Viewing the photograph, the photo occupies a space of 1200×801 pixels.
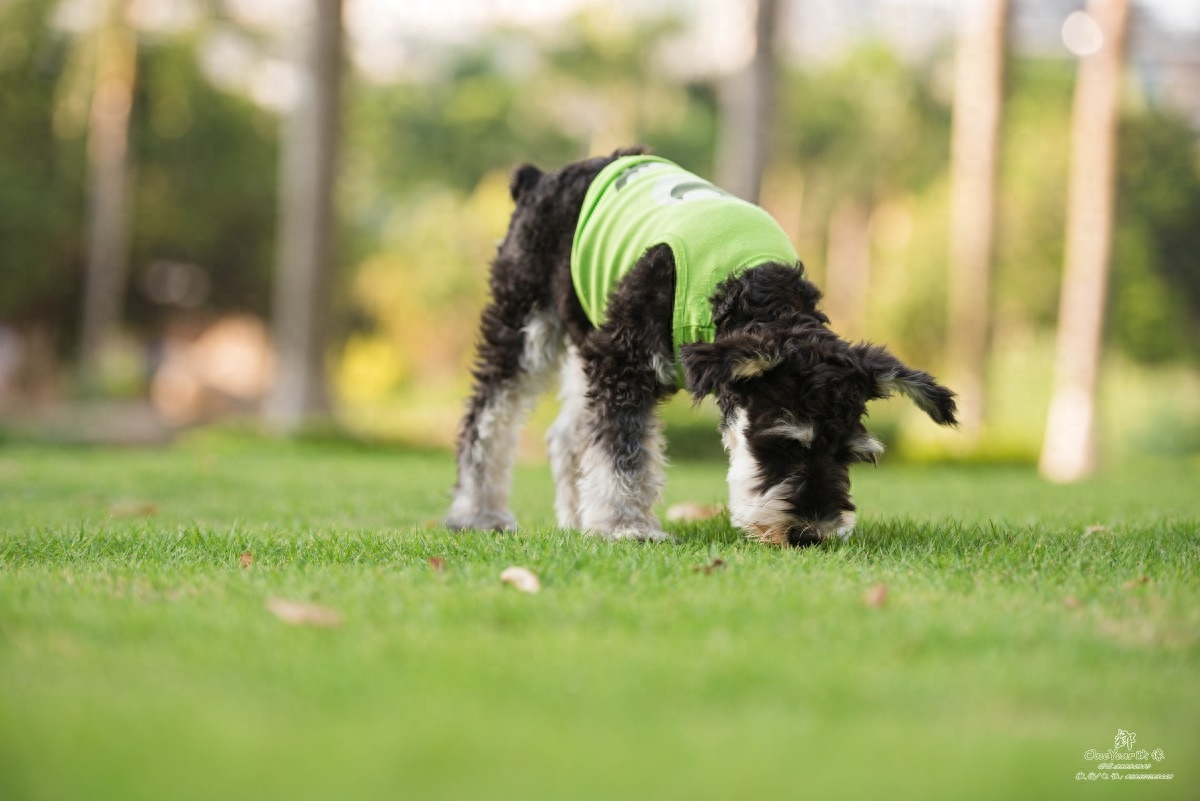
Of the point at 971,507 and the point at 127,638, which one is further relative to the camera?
the point at 971,507

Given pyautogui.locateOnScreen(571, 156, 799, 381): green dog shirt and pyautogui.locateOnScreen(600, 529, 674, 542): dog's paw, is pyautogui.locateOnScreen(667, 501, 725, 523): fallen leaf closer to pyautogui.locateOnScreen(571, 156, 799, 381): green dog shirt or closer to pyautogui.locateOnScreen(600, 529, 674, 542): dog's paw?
pyautogui.locateOnScreen(600, 529, 674, 542): dog's paw

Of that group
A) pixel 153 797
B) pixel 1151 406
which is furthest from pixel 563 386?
pixel 1151 406

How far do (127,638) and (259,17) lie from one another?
105ft

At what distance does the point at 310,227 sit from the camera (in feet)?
57.6

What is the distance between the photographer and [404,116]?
5181 cm

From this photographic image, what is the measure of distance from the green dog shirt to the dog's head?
15.4 inches

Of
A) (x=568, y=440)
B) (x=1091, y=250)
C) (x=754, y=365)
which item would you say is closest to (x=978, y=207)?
(x=1091, y=250)

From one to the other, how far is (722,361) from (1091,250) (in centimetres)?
1555

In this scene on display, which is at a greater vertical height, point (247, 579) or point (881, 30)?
point (881, 30)

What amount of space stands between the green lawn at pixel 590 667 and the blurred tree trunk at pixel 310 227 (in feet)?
40.0

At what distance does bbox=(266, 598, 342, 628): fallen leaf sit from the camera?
359 cm

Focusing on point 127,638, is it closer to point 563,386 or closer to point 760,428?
point 760,428

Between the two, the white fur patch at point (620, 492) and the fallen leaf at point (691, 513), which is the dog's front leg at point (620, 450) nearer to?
the white fur patch at point (620, 492)

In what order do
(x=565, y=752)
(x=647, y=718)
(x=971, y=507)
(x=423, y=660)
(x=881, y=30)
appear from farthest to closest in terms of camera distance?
1. (x=881, y=30)
2. (x=971, y=507)
3. (x=423, y=660)
4. (x=647, y=718)
5. (x=565, y=752)
